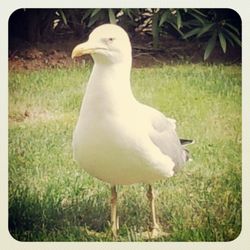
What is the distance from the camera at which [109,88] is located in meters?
2.98

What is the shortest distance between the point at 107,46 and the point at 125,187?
39cm

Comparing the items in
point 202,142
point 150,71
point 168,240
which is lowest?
point 168,240

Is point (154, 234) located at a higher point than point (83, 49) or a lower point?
lower

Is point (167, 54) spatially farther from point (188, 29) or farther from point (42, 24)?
point (42, 24)

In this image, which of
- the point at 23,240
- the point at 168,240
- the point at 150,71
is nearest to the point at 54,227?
the point at 23,240

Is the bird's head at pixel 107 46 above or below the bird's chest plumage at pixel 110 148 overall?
above

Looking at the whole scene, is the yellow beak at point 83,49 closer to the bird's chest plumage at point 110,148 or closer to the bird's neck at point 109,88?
the bird's neck at point 109,88

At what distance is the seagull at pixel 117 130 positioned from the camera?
117 inches

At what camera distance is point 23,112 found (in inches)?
119

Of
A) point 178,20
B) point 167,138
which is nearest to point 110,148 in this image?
point 167,138

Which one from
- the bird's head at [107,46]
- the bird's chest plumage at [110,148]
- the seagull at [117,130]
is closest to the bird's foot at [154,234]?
the seagull at [117,130]

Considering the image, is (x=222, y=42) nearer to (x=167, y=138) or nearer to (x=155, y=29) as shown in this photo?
(x=155, y=29)

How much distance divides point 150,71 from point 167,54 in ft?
0.22

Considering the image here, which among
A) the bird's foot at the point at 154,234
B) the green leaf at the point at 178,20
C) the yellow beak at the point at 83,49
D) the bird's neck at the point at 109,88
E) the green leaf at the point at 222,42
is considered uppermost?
the green leaf at the point at 178,20
